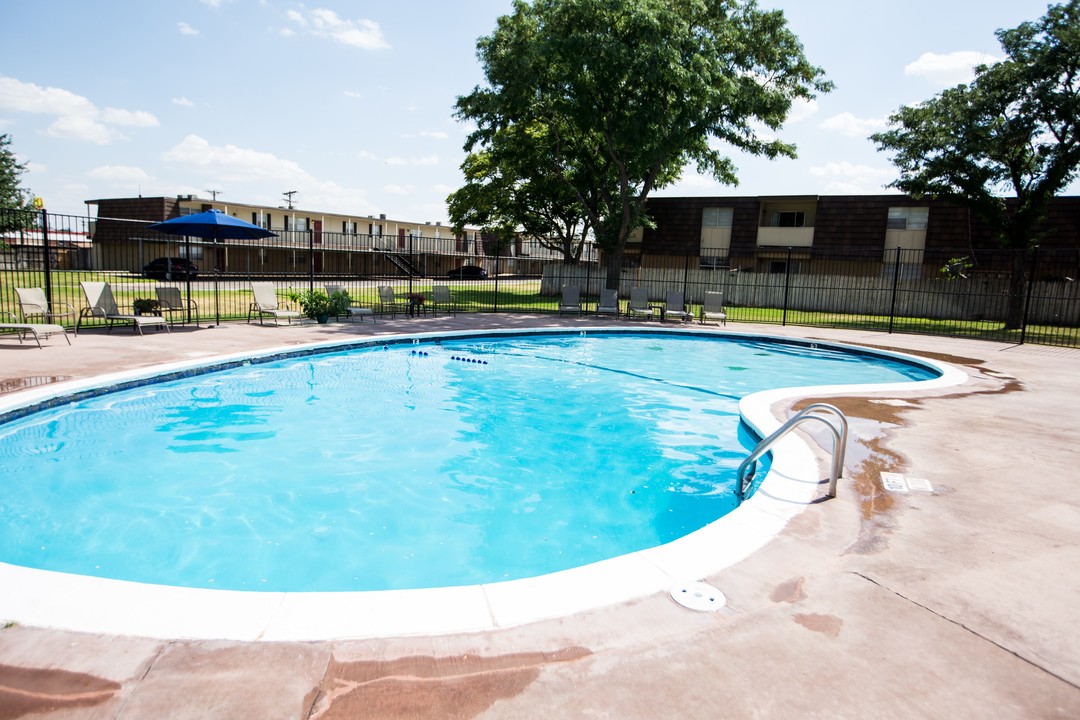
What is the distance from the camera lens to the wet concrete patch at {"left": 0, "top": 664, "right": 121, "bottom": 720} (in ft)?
7.34

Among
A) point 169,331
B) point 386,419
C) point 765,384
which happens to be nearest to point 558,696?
point 386,419

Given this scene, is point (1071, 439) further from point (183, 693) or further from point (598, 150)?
point (598, 150)

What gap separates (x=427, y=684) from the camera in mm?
2445

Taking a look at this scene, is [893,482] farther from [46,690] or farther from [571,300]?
[571,300]

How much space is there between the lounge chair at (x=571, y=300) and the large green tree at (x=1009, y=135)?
12.3 m

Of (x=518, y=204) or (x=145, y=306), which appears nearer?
(x=145, y=306)

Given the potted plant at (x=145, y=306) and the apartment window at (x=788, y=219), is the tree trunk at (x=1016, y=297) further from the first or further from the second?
the potted plant at (x=145, y=306)

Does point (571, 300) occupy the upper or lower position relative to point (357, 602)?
upper

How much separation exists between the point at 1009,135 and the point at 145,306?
2525 centimetres

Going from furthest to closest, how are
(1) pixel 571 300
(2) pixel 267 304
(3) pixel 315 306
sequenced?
(1) pixel 571 300
(3) pixel 315 306
(2) pixel 267 304

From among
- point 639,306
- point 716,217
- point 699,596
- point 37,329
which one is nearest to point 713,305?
point 639,306

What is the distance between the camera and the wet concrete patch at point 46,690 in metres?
2.24

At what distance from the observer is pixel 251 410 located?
856 centimetres

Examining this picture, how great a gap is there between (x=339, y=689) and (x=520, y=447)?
17.6ft
